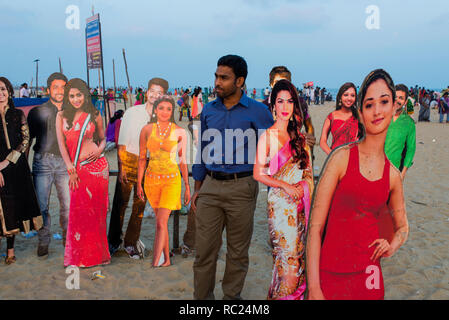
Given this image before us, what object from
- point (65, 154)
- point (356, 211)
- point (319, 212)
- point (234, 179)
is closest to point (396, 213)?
point (356, 211)

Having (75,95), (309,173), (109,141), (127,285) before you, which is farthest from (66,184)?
(109,141)

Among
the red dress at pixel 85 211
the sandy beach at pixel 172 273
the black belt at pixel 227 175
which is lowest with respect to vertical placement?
the sandy beach at pixel 172 273

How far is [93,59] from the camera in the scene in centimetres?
787

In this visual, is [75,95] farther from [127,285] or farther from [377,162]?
[377,162]

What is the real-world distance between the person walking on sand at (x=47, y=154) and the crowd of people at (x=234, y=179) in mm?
12

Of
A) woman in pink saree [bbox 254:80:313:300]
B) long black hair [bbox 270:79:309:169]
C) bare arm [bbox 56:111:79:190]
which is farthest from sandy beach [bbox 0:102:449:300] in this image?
long black hair [bbox 270:79:309:169]

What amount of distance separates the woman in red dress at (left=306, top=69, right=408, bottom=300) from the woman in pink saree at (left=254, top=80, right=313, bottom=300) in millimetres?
823

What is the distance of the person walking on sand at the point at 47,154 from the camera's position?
13.7ft

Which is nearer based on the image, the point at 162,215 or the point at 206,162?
the point at 206,162

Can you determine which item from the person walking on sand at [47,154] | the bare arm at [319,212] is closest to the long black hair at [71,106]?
the person walking on sand at [47,154]

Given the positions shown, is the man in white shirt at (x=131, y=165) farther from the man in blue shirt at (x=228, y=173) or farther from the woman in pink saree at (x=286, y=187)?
the woman in pink saree at (x=286, y=187)

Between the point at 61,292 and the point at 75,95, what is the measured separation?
1997mm

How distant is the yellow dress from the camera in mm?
3938

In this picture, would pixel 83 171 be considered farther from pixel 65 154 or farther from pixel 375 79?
pixel 375 79
